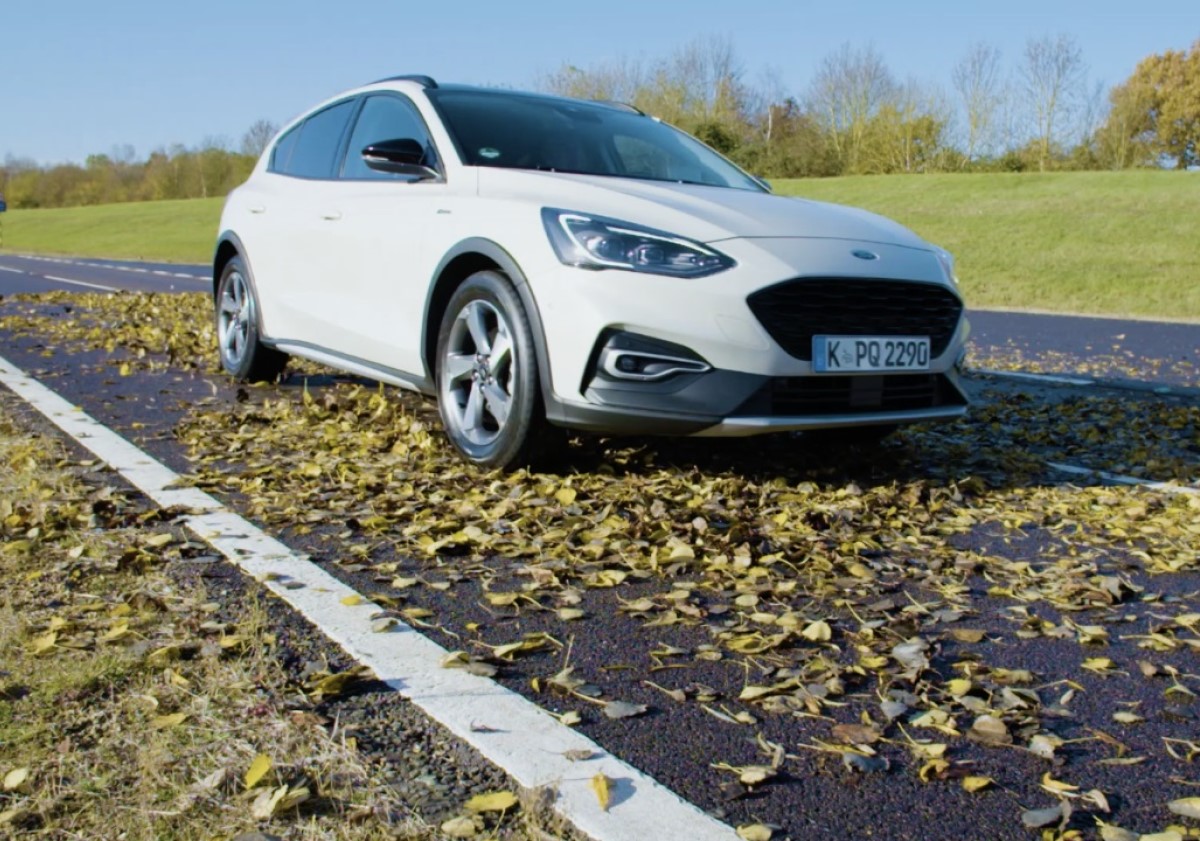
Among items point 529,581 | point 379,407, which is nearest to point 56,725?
point 529,581

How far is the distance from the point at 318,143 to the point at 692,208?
10.4 ft

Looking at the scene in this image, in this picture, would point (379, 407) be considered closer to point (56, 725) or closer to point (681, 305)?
point (681, 305)

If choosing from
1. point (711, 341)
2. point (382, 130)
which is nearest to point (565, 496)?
point (711, 341)

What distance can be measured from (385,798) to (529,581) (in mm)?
1543

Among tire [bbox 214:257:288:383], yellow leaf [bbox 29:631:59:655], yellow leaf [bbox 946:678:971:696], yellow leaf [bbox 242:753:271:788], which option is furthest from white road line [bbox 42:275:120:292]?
yellow leaf [bbox 946:678:971:696]

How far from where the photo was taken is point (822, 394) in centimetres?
485

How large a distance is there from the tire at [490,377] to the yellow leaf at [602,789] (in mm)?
2710

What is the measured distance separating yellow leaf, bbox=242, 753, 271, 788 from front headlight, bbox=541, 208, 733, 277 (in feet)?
8.75

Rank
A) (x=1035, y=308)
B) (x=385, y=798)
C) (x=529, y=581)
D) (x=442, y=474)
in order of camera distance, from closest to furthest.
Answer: (x=385, y=798), (x=529, y=581), (x=442, y=474), (x=1035, y=308)

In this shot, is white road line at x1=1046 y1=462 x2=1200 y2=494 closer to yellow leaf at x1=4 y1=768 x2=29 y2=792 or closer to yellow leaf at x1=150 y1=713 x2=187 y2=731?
yellow leaf at x1=150 y1=713 x2=187 y2=731

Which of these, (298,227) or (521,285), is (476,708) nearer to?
(521,285)

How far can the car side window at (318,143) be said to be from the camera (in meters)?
6.92

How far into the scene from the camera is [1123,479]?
554 cm

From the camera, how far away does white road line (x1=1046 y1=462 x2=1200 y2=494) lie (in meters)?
5.29
